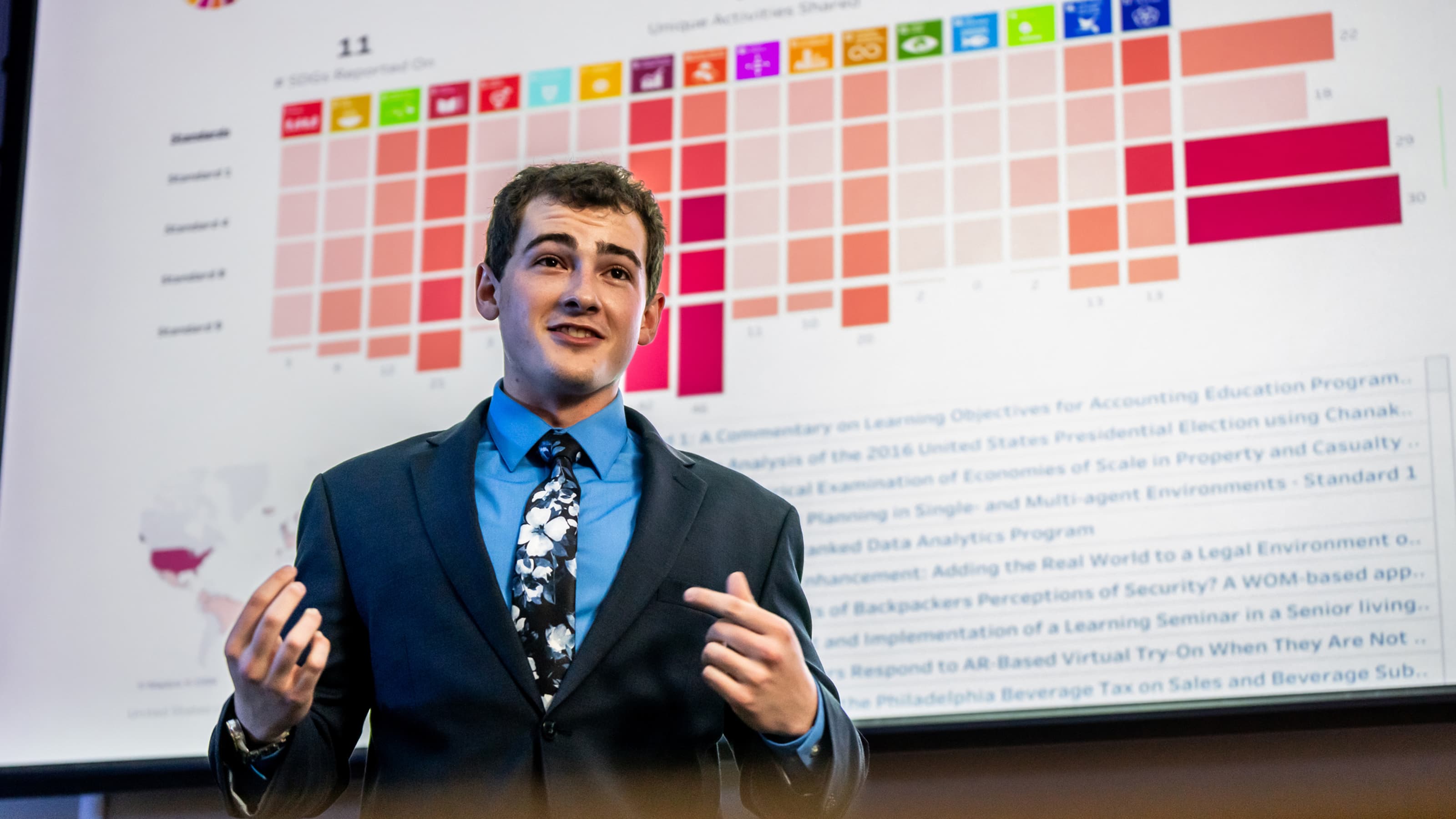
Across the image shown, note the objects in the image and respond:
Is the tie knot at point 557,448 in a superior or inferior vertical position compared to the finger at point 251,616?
superior

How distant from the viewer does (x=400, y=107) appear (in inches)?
107

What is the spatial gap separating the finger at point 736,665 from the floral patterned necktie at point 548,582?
26cm

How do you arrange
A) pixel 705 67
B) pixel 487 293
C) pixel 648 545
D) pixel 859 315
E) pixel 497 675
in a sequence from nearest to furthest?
pixel 497 675, pixel 648 545, pixel 487 293, pixel 859 315, pixel 705 67

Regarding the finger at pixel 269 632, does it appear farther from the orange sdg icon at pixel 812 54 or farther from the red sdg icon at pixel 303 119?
the red sdg icon at pixel 303 119

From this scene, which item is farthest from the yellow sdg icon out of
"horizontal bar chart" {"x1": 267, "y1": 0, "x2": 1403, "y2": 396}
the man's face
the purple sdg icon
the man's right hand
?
the man's right hand

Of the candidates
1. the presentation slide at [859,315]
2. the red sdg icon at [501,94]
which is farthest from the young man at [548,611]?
the red sdg icon at [501,94]

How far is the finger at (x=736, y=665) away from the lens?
1.27 m

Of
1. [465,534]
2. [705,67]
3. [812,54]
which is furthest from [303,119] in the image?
[465,534]

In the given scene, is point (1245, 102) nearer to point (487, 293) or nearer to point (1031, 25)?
point (1031, 25)

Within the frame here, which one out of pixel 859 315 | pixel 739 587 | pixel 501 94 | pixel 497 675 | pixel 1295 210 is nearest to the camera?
pixel 739 587

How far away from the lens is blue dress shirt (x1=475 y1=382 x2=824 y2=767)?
5.16ft

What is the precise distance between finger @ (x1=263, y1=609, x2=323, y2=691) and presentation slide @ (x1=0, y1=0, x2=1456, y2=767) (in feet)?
3.76

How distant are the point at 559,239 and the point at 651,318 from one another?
0.66ft

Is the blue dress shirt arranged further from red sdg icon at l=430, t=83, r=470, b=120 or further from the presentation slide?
→ red sdg icon at l=430, t=83, r=470, b=120
